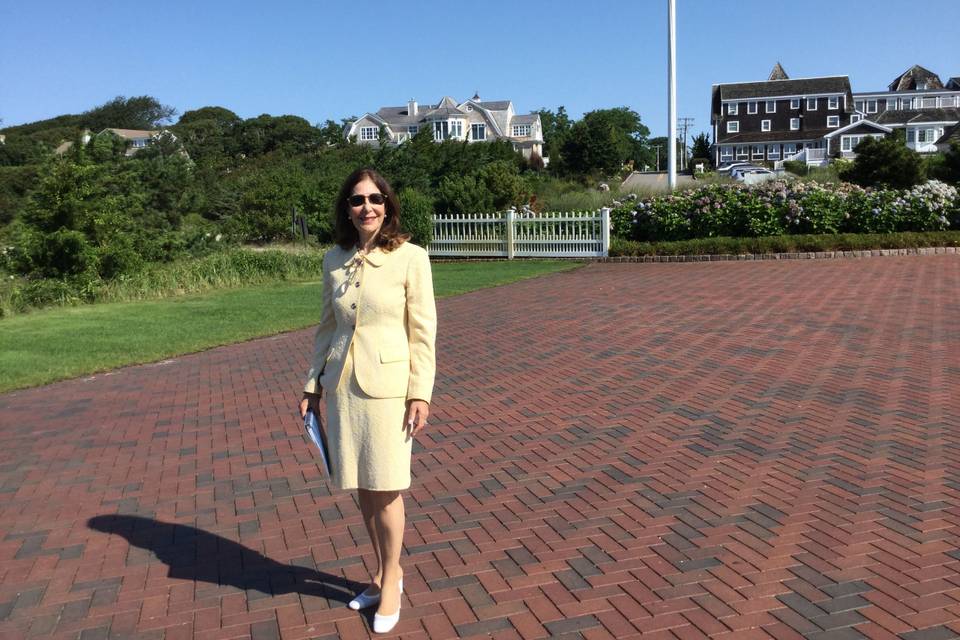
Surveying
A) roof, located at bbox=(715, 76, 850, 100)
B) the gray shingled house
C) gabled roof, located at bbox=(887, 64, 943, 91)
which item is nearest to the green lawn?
the gray shingled house

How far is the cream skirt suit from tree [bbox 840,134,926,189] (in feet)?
107

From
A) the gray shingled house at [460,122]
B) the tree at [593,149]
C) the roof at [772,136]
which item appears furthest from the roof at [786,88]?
Result: the gray shingled house at [460,122]

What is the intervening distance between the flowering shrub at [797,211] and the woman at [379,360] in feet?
61.4

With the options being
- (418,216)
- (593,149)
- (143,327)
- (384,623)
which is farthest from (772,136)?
(384,623)

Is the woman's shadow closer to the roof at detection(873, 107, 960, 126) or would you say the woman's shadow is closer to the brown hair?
the brown hair

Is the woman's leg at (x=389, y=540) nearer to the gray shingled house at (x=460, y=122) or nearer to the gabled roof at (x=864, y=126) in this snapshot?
the gabled roof at (x=864, y=126)

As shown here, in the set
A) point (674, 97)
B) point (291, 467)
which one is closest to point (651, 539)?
point (291, 467)

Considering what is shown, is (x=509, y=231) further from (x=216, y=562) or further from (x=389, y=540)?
(x=389, y=540)

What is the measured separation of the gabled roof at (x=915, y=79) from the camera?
9500cm

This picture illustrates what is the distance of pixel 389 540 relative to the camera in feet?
10.9

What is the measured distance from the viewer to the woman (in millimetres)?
3186

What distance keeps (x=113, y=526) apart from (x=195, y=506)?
44 centimetres

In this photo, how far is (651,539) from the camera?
161 inches

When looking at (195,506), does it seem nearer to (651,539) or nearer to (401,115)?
(651,539)
